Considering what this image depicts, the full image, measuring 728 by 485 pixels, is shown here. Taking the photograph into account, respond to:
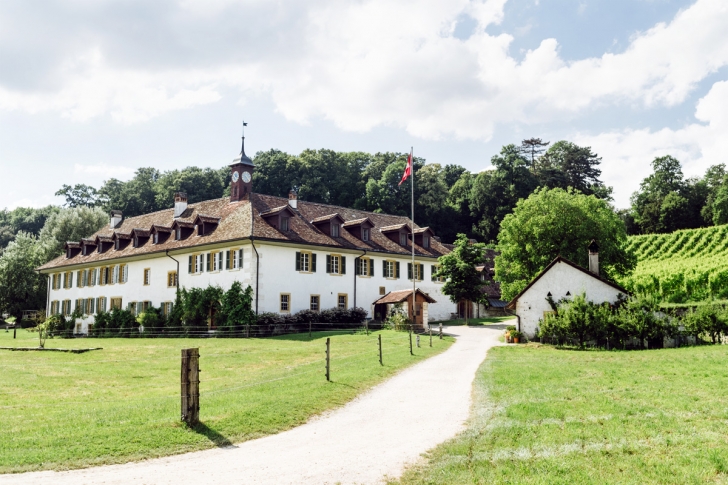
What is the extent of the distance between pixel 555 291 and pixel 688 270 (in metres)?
20.4

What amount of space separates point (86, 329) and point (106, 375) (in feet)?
114

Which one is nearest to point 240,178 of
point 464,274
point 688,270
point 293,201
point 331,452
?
point 293,201

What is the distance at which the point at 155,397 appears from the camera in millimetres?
15664

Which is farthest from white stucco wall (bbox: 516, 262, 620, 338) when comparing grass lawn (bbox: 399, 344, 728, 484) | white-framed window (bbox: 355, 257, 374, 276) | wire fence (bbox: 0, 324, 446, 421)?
white-framed window (bbox: 355, 257, 374, 276)

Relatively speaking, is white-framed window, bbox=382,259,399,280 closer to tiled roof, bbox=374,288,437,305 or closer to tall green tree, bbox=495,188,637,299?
tiled roof, bbox=374,288,437,305

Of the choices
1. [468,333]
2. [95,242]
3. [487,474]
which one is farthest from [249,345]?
[95,242]

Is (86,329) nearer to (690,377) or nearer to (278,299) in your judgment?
(278,299)

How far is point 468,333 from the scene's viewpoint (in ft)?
124

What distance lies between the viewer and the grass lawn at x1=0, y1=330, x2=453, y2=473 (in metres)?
10.1

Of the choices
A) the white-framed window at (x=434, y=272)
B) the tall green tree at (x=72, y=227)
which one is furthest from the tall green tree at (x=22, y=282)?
the white-framed window at (x=434, y=272)

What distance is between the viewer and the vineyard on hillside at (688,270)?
43719mm

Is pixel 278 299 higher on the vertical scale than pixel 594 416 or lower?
higher

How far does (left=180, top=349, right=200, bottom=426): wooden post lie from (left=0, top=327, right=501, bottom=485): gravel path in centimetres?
144

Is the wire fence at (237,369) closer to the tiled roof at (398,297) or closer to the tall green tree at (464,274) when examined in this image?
the tiled roof at (398,297)
